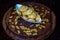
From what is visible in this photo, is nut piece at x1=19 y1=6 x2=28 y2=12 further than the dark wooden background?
Yes

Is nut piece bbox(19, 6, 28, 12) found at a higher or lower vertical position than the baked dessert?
higher

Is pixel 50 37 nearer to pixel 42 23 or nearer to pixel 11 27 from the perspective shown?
pixel 42 23

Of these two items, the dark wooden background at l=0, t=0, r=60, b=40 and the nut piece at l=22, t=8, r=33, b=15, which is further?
the nut piece at l=22, t=8, r=33, b=15

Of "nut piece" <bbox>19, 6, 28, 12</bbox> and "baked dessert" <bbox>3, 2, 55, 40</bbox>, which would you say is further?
"nut piece" <bbox>19, 6, 28, 12</bbox>

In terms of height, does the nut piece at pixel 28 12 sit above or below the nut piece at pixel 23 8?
below

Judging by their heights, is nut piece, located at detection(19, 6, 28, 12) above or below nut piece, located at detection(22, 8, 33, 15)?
above

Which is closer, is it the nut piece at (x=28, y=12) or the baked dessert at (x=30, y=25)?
the baked dessert at (x=30, y=25)

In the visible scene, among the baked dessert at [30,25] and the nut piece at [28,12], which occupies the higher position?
the nut piece at [28,12]

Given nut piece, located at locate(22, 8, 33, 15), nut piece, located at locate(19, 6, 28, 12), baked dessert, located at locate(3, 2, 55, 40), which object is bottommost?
baked dessert, located at locate(3, 2, 55, 40)

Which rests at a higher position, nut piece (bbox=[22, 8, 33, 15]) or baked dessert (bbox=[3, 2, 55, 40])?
nut piece (bbox=[22, 8, 33, 15])

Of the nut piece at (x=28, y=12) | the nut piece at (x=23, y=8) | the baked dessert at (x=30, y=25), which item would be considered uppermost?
the nut piece at (x=23, y=8)
